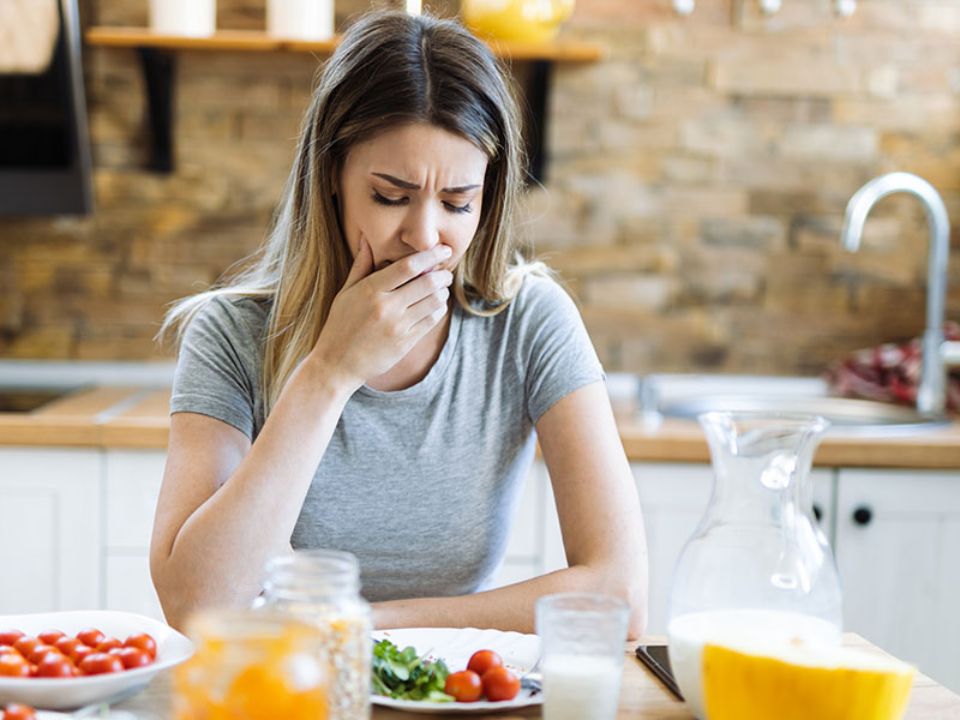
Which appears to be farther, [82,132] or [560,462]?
[82,132]

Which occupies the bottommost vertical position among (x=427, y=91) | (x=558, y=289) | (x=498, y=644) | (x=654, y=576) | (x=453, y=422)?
(x=654, y=576)

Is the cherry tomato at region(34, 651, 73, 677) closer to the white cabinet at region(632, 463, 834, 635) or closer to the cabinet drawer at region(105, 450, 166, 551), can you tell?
the cabinet drawer at region(105, 450, 166, 551)

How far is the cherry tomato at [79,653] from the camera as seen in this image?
1.05m

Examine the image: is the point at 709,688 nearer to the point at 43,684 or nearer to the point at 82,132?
the point at 43,684

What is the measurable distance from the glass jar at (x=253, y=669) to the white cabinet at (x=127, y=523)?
1.64 metres

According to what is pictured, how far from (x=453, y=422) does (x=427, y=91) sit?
0.45 meters

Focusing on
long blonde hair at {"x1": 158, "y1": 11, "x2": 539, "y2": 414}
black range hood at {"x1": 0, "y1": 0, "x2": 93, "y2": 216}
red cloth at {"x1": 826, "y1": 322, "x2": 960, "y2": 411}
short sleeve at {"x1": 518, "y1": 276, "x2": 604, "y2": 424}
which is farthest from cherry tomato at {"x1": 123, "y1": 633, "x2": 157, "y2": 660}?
red cloth at {"x1": 826, "y1": 322, "x2": 960, "y2": 411}

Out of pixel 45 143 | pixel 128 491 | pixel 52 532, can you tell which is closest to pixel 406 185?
pixel 128 491

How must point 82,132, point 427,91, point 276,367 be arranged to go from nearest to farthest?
point 427,91, point 276,367, point 82,132

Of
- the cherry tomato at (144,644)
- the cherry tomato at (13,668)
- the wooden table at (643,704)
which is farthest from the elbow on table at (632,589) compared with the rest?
the cherry tomato at (13,668)

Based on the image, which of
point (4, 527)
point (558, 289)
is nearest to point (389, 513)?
point (558, 289)

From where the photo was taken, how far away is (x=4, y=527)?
2354 mm

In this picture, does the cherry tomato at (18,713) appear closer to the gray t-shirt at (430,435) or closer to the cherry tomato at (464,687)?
the cherry tomato at (464,687)

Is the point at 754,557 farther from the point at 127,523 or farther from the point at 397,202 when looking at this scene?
the point at 127,523
